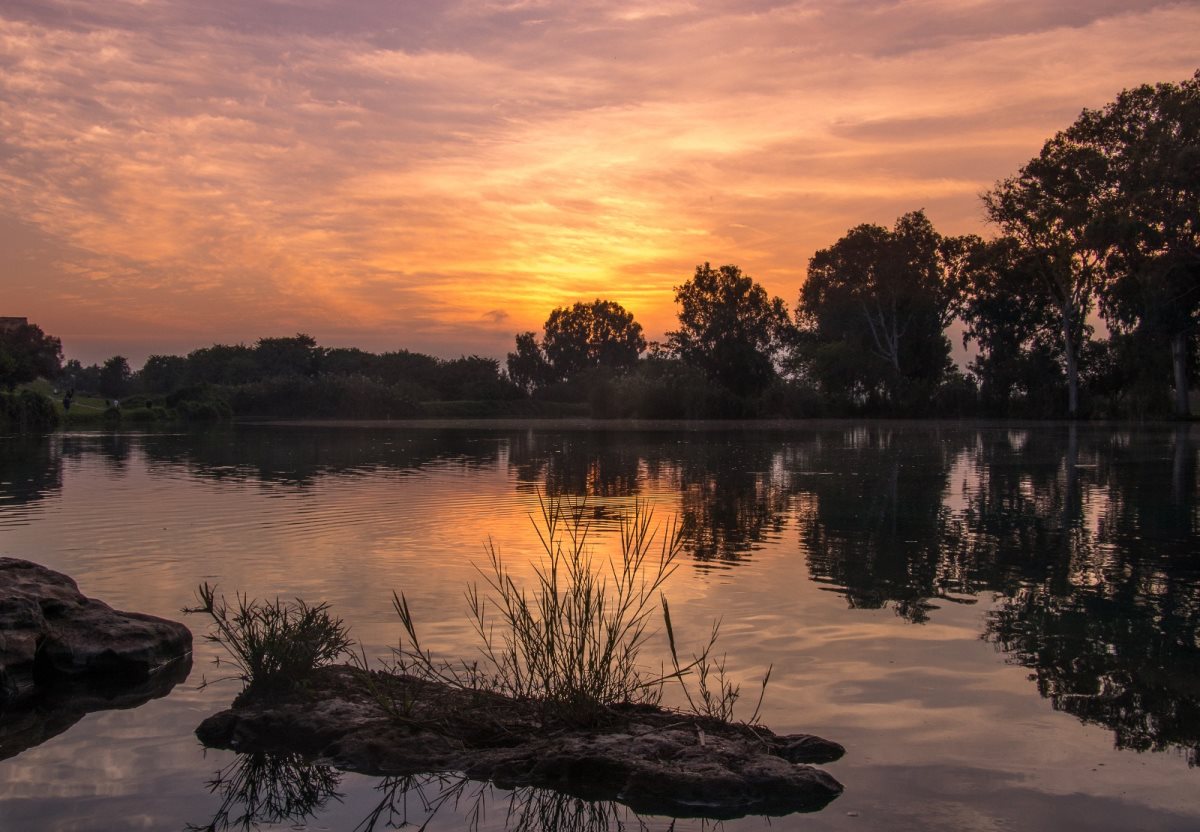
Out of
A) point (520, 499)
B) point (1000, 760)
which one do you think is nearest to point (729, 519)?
point (520, 499)

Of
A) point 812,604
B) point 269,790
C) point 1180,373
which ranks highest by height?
point 1180,373

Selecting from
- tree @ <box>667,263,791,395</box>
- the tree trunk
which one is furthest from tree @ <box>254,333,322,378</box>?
the tree trunk

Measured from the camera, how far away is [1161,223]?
50.1m

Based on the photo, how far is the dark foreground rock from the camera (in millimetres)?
5520

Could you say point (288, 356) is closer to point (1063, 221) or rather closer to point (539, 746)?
point (1063, 221)

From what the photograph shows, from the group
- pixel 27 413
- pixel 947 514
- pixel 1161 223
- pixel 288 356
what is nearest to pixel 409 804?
pixel 947 514

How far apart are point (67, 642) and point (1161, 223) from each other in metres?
53.0

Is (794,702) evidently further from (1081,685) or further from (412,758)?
(412,758)

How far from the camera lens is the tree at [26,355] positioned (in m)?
69.2

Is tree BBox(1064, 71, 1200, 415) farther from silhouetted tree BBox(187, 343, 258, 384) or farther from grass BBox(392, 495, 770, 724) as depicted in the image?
silhouetted tree BBox(187, 343, 258, 384)

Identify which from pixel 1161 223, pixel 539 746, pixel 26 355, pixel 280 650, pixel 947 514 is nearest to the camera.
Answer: pixel 539 746

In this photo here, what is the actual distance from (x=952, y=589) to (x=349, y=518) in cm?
998

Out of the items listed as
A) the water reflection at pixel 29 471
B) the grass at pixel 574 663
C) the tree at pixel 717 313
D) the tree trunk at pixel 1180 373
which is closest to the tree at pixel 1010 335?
the tree trunk at pixel 1180 373

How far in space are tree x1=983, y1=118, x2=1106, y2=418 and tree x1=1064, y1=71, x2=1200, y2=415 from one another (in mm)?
2797
